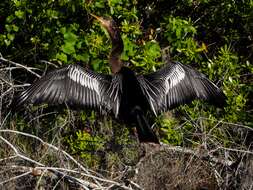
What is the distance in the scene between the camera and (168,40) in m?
7.25

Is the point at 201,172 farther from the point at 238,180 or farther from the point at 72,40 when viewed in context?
the point at 72,40

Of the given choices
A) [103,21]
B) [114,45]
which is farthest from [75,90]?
[103,21]

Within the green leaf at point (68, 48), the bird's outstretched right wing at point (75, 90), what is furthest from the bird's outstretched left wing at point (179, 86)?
the green leaf at point (68, 48)

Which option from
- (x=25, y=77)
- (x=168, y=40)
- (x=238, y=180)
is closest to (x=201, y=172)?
(x=238, y=180)

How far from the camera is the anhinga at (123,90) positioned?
6.12 metres

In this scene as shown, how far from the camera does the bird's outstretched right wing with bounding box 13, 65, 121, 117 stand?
6.06m

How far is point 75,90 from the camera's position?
6227mm

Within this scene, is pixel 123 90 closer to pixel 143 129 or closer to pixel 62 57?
pixel 143 129

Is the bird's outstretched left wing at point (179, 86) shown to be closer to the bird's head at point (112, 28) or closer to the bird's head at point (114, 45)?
the bird's head at point (114, 45)

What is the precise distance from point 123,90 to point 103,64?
632 mm

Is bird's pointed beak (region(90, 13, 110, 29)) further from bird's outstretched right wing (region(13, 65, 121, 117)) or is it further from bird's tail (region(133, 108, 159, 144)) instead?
bird's tail (region(133, 108, 159, 144))

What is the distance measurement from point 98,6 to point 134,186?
1.71 metres

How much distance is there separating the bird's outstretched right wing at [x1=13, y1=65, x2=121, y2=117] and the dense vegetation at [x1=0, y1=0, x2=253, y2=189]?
20.8 inches

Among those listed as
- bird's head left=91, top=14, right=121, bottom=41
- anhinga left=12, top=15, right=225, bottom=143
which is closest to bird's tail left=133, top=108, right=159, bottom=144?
anhinga left=12, top=15, right=225, bottom=143
